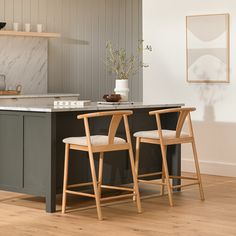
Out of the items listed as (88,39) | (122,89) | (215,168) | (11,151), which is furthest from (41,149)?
(88,39)

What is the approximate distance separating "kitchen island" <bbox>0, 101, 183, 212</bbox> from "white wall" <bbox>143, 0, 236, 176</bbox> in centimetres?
170

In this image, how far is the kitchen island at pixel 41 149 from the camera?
567 cm

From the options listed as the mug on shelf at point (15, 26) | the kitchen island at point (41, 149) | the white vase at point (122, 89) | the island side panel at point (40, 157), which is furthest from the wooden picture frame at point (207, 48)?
the island side panel at point (40, 157)

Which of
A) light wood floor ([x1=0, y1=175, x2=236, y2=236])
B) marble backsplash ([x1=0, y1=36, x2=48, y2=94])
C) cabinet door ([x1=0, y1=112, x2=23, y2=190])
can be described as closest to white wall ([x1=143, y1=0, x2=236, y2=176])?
light wood floor ([x1=0, y1=175, x2=236, y2=236])

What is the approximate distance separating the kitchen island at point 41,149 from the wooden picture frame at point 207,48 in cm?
170

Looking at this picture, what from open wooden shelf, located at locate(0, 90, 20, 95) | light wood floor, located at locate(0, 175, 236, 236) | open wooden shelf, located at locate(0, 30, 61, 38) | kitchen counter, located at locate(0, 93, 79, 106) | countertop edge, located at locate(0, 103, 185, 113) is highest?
open wooden shelf, located at locate(0, 30, 61, 38)

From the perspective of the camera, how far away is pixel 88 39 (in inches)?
415

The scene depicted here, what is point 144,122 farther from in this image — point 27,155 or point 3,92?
point 3,92

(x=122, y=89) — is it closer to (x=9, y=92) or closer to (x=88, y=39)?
(x=9, y=92)

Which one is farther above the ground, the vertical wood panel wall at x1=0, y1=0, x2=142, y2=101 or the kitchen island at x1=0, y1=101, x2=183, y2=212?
the vertical wood panel wall at x1=0, y1=0, x2=142, y2=101

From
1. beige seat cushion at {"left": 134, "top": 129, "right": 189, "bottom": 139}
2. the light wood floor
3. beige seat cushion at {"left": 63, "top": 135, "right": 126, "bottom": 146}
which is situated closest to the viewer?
the light wood floor

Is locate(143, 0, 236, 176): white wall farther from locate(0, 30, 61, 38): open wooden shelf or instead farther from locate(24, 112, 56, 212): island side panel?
locate(24, 112, 56, 212): island side panel

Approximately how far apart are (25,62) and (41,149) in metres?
4.13

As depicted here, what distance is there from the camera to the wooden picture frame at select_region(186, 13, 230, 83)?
768cm
